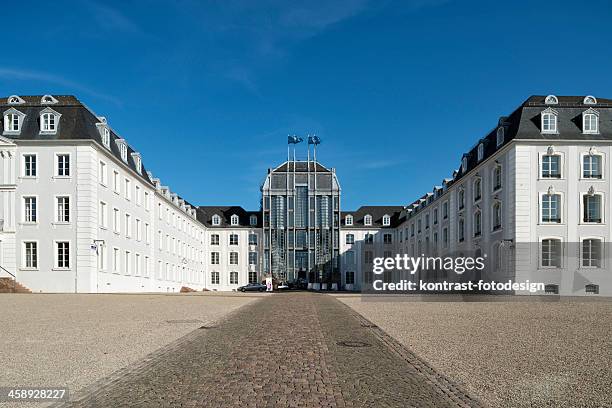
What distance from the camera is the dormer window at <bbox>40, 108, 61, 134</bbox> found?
3997cm

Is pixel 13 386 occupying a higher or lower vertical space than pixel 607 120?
lower

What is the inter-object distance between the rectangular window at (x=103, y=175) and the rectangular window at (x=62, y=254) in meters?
5.11

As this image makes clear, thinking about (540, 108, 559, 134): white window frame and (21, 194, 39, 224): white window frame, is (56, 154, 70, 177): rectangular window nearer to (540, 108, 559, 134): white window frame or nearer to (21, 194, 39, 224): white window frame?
(21, 194, 39, 224): white window frame

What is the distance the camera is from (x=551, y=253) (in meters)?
37.0

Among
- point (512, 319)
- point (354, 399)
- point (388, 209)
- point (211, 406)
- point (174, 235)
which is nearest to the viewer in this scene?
point (211, 406)

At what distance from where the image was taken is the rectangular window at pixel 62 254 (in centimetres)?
3909

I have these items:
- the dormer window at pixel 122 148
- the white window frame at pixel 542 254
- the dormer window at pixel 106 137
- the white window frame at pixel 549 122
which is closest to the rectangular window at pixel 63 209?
the dormer window at pixel 106 137

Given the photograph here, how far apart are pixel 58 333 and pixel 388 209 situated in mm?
76284

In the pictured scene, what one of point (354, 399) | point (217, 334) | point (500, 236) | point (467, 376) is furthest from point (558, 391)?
point (500, 236)

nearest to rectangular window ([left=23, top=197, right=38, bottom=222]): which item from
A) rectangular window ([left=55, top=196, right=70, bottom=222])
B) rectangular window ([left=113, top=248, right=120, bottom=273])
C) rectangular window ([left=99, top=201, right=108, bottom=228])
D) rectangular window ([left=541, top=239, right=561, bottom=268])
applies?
rectangular window ([left=55, top=196, right=70, bottom=222])

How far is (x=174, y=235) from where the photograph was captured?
63906 mm

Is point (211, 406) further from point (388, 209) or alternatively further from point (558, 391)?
point (388, 209)

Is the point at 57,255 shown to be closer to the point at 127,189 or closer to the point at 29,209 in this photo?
the point at 29,209

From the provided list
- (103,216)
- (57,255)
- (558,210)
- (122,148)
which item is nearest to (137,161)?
(122,148)
